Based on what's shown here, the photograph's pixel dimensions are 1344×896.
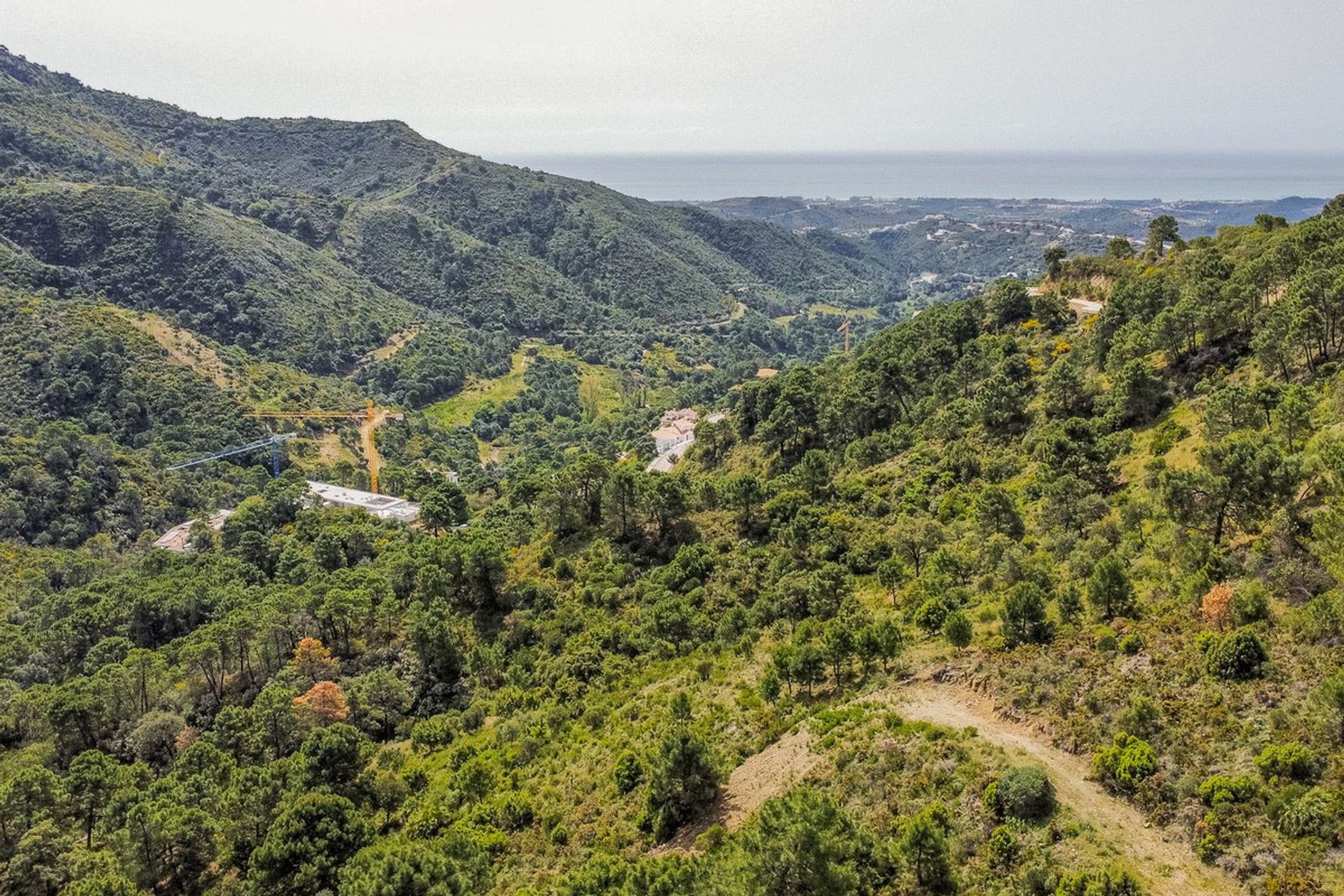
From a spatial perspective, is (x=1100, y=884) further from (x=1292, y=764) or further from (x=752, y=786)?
(x=752, y=786)

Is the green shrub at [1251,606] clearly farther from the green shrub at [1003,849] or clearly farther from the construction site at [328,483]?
the construction site at [328,483]

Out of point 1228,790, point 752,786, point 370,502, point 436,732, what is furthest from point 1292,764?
point 370,502

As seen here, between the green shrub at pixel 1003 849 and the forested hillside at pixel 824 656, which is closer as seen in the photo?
the green shrub at pixel 1003 849

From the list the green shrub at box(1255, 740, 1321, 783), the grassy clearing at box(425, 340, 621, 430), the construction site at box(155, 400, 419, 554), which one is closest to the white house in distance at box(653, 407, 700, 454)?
the grassy clearing at box(425, 340, 621, 430)

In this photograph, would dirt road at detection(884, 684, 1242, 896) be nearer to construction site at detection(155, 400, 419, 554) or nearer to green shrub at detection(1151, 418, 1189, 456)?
green shrub at detection(1151, 418, 1189, 456)

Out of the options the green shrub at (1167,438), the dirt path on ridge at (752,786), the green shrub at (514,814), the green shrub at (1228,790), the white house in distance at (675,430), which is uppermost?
the green shrub at (1167,438)

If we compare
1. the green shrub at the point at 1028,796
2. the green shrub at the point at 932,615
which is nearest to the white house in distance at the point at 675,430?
the green shrub at the point at 932,615
